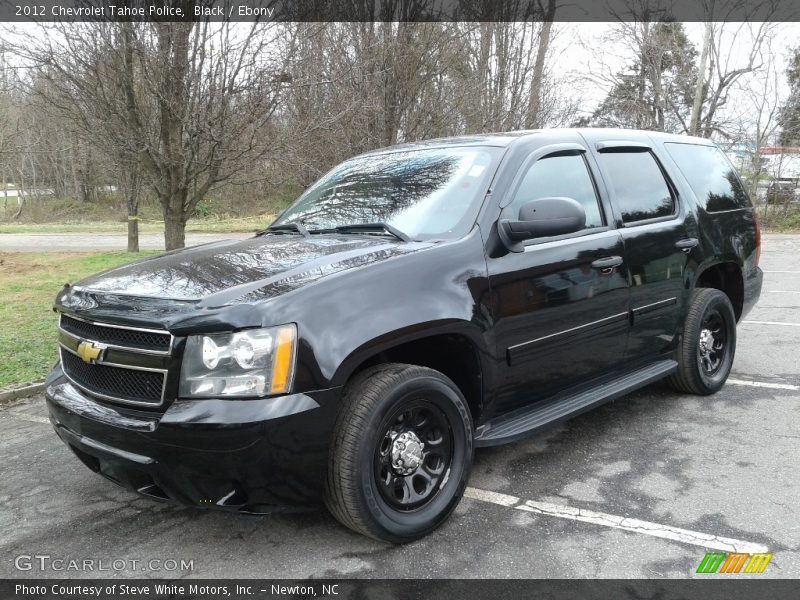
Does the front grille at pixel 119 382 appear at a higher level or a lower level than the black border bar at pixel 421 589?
higher

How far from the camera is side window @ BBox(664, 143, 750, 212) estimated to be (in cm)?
488

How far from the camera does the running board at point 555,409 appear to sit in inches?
129

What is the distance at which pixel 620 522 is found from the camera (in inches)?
121

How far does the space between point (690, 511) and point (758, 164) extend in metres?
25.5

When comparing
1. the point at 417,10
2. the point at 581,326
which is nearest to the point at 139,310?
the point at 581,326

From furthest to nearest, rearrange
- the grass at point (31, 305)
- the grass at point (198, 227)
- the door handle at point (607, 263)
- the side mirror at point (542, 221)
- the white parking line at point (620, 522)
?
the grass at point (198, 227), the grass at point (31, 305), the door handle at point (607, 263), the side mirror at point (542, 221), the white parking line at point (620, 522)

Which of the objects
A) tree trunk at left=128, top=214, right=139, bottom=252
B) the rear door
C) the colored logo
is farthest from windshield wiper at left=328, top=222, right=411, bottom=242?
tree trunk at left=128, top=214, right=139, bottom=252

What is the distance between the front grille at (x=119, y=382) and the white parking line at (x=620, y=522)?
1666 millimetres

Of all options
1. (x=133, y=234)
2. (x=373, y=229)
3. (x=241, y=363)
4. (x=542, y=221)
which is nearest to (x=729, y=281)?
(x=542, y=221)

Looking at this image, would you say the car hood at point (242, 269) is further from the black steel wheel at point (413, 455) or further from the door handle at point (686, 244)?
the door handle at point (686, 244)

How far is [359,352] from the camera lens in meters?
2.71

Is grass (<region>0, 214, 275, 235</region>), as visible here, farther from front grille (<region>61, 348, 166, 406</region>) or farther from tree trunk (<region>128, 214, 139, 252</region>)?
front grille (<region>61, 348, 166, 406</region>)

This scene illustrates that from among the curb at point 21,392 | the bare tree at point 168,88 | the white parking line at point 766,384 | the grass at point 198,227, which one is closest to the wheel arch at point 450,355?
the white parking line at point 766,384

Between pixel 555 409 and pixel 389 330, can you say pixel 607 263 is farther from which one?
pixel 389 330
